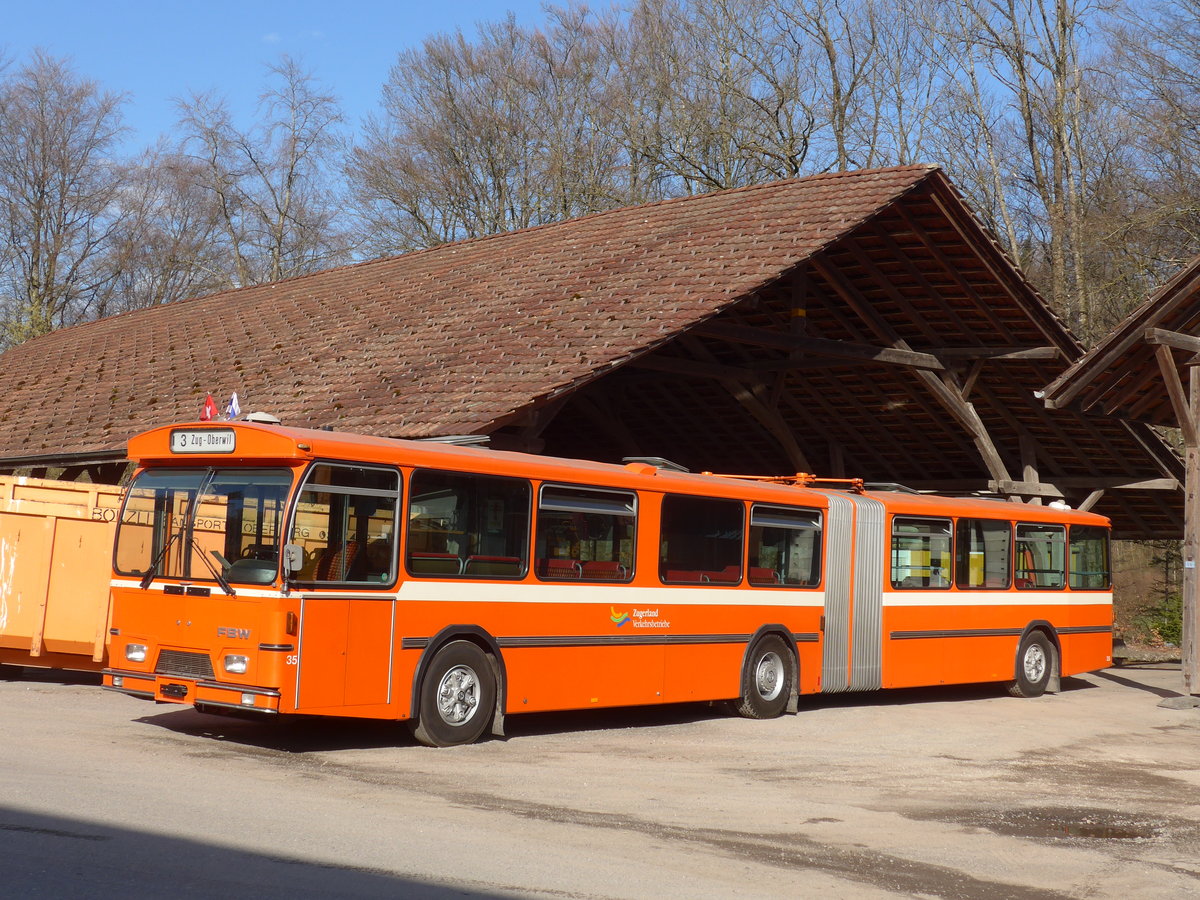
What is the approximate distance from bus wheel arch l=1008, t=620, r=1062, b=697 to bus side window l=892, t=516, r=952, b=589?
2137 mm

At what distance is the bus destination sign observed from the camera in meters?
10.4

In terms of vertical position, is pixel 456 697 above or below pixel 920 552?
below

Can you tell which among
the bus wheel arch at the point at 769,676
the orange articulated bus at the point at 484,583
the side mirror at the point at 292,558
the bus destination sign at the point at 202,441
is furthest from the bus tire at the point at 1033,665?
the bus destination sign at the point at 202,441

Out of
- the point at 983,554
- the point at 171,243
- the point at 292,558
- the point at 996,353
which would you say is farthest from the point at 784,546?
the point at 171,243

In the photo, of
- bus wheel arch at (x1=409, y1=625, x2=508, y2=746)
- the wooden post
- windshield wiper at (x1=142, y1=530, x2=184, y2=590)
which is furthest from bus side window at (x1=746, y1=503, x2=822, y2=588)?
windshield wiper at (x1=142, y1=530, x2=184, y2=590)

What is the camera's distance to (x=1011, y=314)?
64.6 feet

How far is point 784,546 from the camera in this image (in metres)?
14.3

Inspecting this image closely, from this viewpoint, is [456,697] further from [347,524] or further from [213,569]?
[213,569]

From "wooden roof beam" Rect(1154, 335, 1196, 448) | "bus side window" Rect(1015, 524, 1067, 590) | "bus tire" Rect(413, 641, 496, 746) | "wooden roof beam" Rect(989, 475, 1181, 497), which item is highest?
"wooden roof beam" Rect(1154, 335, 1196, 448)

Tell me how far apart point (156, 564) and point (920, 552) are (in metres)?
9.00

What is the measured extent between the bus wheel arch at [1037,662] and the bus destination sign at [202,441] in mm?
11280

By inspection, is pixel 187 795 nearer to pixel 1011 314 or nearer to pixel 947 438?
pixel 1011 314

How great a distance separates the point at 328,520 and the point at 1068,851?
542cm

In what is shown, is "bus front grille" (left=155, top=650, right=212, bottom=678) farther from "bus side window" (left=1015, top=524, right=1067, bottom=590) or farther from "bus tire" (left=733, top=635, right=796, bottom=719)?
"bus side window" (left=1015, top=524, right=1067, bottom=590)
